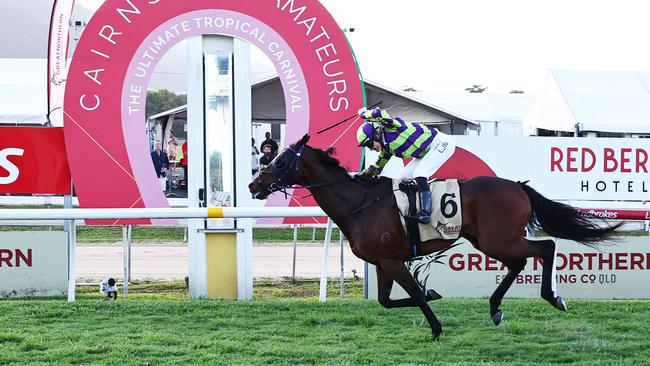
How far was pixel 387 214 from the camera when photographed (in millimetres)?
6113

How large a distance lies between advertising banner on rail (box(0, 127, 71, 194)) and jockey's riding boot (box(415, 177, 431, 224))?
3798 mm

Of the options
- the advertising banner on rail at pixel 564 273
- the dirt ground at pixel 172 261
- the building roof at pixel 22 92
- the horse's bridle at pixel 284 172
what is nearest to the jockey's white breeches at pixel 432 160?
the horse's bridle at pixel 284 172

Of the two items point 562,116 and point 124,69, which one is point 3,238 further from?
point 562,116

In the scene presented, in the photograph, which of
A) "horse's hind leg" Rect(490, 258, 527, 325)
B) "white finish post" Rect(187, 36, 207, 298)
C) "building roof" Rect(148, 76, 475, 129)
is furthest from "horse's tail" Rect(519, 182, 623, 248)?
"building roof" Rect(148, 76, 475, 129)

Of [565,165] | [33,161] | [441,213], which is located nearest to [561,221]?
[441,213]

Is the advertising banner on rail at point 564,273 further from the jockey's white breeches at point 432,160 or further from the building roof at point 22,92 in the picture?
the building roof at point 22,92

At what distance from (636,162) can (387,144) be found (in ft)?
12.3

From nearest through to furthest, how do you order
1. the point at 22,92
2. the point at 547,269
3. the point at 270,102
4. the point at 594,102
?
1. the point at 547,269
2. the point at 270,102
3. the point at 594,102
4. the point at 22,92

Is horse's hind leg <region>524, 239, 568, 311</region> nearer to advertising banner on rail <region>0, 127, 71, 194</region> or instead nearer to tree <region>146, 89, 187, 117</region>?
advertising banner on rail <region>0, 127, 71, 194</region>

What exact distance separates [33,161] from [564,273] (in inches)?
200

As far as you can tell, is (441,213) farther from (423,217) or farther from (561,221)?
(561,221)

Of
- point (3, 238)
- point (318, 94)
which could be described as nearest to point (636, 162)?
point (318, 94)

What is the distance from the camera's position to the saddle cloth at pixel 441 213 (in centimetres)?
612

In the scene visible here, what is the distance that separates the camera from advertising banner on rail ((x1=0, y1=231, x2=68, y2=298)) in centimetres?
791
